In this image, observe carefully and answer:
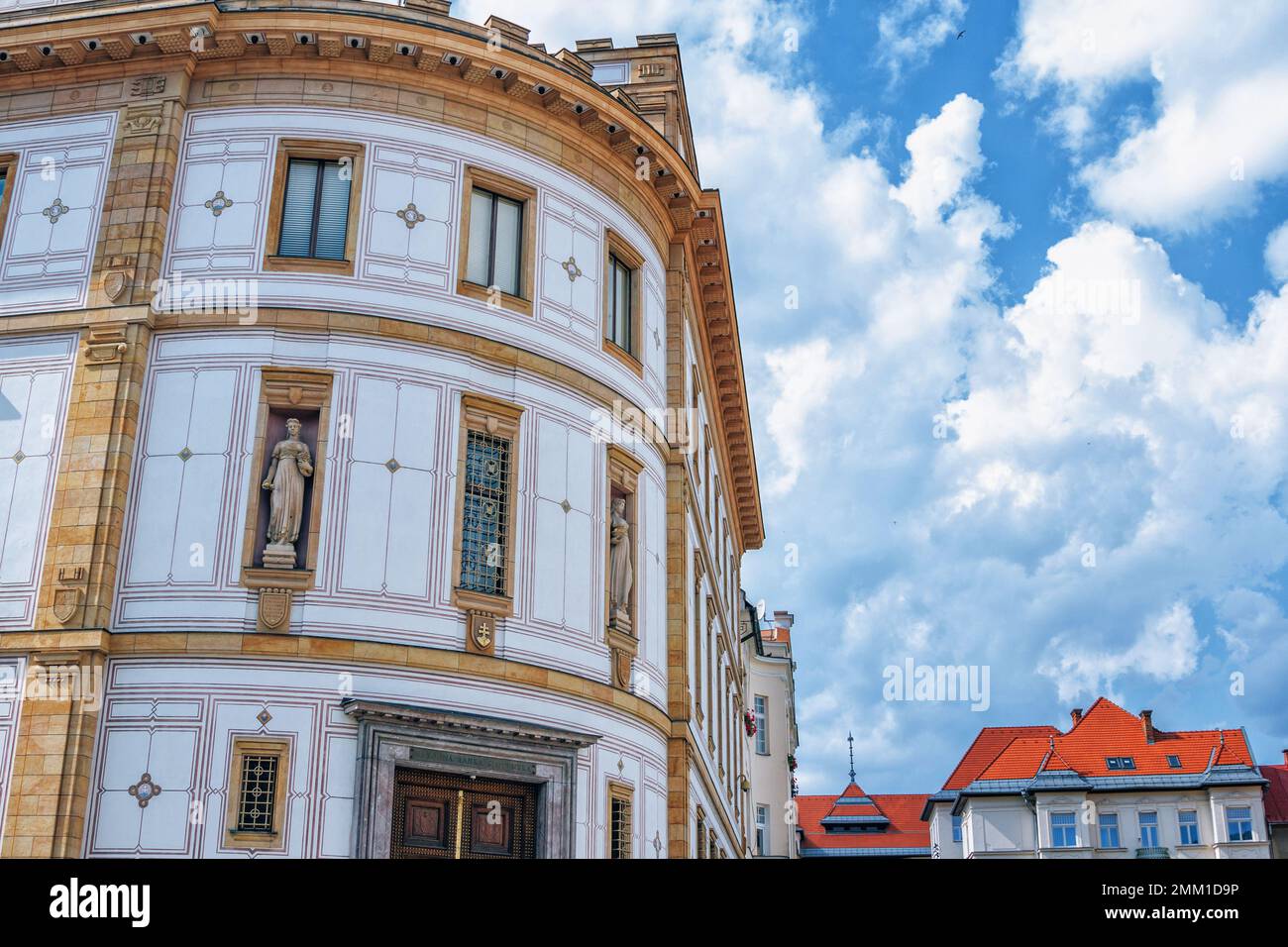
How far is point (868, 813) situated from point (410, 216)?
10630 centimetres

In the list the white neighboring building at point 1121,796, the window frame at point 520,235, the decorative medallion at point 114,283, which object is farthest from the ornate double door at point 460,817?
the white neighboring building at point 1121,796

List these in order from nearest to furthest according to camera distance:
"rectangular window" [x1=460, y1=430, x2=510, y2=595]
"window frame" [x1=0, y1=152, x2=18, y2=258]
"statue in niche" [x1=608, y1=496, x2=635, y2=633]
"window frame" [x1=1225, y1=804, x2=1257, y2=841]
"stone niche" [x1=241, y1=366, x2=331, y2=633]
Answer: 1. "stone niche" [x1=241, y1=366, x2=331, y2=633]
2. "rectangular window" [x1=460, y1=430, x2=510, y2=595]
3. "window frame" [x1=0, y1=152, x2=18, y2=258]
4. "statue in niche" [x1=608, y1=496, x2=635, y2=633]
5. "window frame" [x1=1225, y1=804, x2=1257, y2=841]

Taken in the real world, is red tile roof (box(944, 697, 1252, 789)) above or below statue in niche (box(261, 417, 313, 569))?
above

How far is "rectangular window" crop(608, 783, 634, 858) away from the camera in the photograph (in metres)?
24.4

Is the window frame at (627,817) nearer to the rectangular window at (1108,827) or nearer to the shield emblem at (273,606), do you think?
the shield emblem at (273,606)

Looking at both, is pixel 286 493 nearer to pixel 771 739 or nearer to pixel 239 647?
pixel 239 647

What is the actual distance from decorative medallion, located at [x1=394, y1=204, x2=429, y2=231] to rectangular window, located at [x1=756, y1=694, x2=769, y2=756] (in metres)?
47.5

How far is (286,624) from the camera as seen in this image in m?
22.1

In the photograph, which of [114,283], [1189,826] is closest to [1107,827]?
[1189,826]

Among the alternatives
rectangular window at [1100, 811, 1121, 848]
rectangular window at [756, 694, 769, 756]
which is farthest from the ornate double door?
rectangular window at [1100, 811, 1121, 848]

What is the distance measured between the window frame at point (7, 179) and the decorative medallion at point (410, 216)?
7.23 m

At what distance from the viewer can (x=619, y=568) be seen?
26.1 metres

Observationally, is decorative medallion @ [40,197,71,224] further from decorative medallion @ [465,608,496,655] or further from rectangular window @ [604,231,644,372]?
decorative medallion @ [465,608,496,655]
